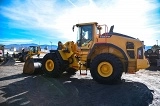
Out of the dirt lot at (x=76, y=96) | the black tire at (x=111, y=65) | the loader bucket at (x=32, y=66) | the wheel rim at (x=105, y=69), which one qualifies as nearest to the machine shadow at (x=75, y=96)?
the dirt lot at (x=76, y=96)

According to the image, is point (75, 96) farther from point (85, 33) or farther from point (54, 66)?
point (85, 33)

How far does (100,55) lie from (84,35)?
6.63 ft

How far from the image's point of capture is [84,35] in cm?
981

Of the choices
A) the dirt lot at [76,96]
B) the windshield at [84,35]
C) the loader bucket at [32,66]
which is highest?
the windshield at [84,35]

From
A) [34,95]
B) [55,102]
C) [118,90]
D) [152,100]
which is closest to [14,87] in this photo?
[34,95]

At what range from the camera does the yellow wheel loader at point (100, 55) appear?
7.96 metres

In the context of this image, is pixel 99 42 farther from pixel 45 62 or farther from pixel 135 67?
pixel 45 62

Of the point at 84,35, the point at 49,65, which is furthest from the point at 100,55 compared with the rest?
the point at 49,65

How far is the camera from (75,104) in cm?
524

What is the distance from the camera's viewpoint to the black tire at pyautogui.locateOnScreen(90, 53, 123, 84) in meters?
7.70

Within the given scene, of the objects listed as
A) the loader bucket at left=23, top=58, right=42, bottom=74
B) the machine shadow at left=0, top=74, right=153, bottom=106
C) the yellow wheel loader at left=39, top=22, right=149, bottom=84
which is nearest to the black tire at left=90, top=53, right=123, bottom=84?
the yellow wheel loader at left=39, top=22, right=149, bottom=84

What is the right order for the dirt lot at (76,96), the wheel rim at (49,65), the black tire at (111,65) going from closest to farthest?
the dirt lot at (76,96) < the black tire at (111,65) < the wheel rim at (49,65)

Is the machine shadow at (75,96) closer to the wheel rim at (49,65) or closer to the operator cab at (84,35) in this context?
the wheel rim at (49,65)

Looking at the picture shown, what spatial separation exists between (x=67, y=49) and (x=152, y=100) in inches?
202
